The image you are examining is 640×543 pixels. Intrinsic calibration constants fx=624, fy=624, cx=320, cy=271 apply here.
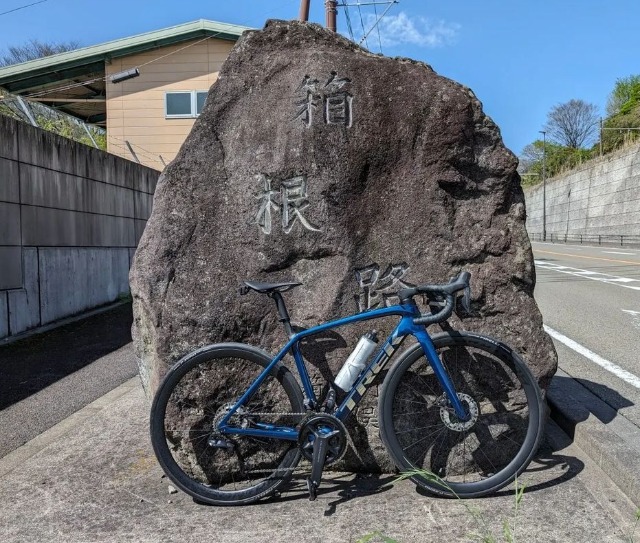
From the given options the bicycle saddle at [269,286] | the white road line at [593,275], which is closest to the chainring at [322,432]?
the bicycle saddle at [269,286]

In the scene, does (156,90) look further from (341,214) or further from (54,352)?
(341,214)

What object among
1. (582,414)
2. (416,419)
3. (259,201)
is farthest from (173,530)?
(582,414)

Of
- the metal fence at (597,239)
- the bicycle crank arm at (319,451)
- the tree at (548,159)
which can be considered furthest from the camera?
the tree at (548,159)

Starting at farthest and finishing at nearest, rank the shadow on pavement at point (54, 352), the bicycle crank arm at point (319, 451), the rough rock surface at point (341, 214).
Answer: the shadow on pavement at point (54, 352), the rough rock surface at point (341, 214), the bicycle crank arm at point (319, 451)

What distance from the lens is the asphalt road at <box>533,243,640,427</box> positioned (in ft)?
17.9

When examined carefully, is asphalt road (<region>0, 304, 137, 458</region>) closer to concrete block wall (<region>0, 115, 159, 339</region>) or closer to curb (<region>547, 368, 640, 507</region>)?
concrete block wall (<region>0, 115, 159, 339</region>)

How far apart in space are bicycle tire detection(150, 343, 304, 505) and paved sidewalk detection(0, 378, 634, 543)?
15cm

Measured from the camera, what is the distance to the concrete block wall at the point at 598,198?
116 ft

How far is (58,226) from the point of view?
362 inches

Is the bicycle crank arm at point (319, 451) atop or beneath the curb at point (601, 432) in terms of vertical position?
atop

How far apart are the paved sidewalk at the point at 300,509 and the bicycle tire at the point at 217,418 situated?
0.48 ft

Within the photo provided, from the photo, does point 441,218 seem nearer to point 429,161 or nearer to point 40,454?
point 429,161

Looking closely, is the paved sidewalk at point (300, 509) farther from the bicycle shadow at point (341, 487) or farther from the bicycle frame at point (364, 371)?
the bicycle frame at point (364, 371)

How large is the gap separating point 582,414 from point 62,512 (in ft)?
10.4
